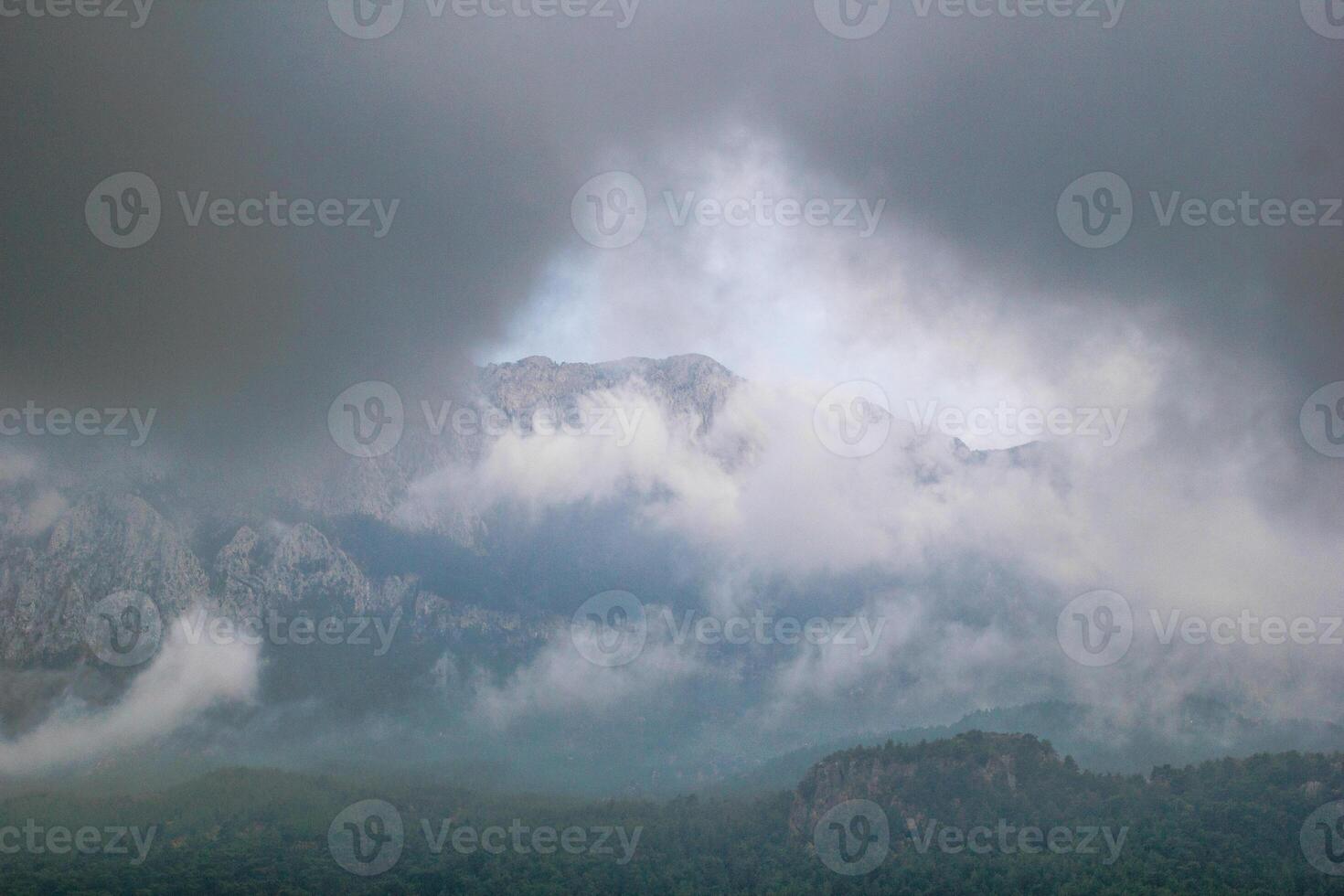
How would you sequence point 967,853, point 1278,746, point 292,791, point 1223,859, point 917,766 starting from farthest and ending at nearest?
point 1278,746 → point 292,791 → point 917,766 → point 967,853 → point 1223,859

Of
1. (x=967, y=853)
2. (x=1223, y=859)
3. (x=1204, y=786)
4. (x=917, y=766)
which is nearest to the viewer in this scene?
(x=1223, y=859)

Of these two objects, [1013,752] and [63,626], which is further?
[63,626]

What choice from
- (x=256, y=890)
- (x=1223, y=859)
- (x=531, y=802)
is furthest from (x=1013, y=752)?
(x=256, y=890)

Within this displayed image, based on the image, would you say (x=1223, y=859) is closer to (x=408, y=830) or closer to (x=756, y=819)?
(x=756, y=819)

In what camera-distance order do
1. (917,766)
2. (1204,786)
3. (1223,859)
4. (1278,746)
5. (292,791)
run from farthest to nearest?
(1278,746) → (292,791) → (917,766) → (1204,786) → (1223,859)

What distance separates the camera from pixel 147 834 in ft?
454

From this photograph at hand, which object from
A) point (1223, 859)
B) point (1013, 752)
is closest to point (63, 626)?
point (1013, 752)

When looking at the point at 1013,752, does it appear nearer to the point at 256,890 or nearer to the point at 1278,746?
the point at 1278,746

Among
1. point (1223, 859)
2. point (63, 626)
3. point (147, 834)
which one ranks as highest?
point (63, 626)

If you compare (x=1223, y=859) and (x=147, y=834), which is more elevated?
(x=147, y=834)

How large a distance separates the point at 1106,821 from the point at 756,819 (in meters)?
49.0

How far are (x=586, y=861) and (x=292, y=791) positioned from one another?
59318 millimetres

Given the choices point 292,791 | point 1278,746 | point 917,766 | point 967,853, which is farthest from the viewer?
point 1278,746

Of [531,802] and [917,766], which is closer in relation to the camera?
[917,766]
